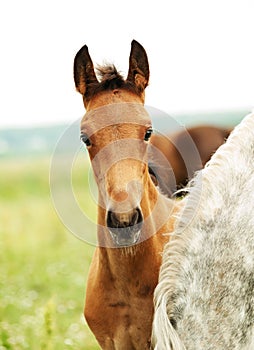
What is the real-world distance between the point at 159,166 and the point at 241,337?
1701mm

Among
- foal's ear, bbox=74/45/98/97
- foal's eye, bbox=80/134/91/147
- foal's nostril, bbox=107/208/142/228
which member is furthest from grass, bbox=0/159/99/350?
foal's nostril, bbox=107/208/142/228

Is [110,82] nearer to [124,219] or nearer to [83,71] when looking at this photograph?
[83,71]

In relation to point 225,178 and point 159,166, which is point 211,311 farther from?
Answer: point 159,166

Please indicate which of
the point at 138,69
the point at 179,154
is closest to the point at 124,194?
the point at 138,69

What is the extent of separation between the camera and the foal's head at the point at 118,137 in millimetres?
3777

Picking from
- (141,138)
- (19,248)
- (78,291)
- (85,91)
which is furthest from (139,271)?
(19,248)

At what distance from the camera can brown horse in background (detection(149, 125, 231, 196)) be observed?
15.4 ft

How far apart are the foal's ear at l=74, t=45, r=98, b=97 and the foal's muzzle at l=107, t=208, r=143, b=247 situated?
96cm

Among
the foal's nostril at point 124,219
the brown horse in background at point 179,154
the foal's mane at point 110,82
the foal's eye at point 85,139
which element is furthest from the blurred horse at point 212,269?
the foal's mane at point 110,82

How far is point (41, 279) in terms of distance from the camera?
810cm

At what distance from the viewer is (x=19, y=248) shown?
9.83 metres

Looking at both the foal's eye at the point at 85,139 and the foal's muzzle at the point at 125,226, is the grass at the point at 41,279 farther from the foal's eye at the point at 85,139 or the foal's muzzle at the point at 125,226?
the foal's muzzle at the point at 125,226

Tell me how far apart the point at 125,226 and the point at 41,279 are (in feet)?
15.0

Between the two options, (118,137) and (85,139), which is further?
(85,139)
